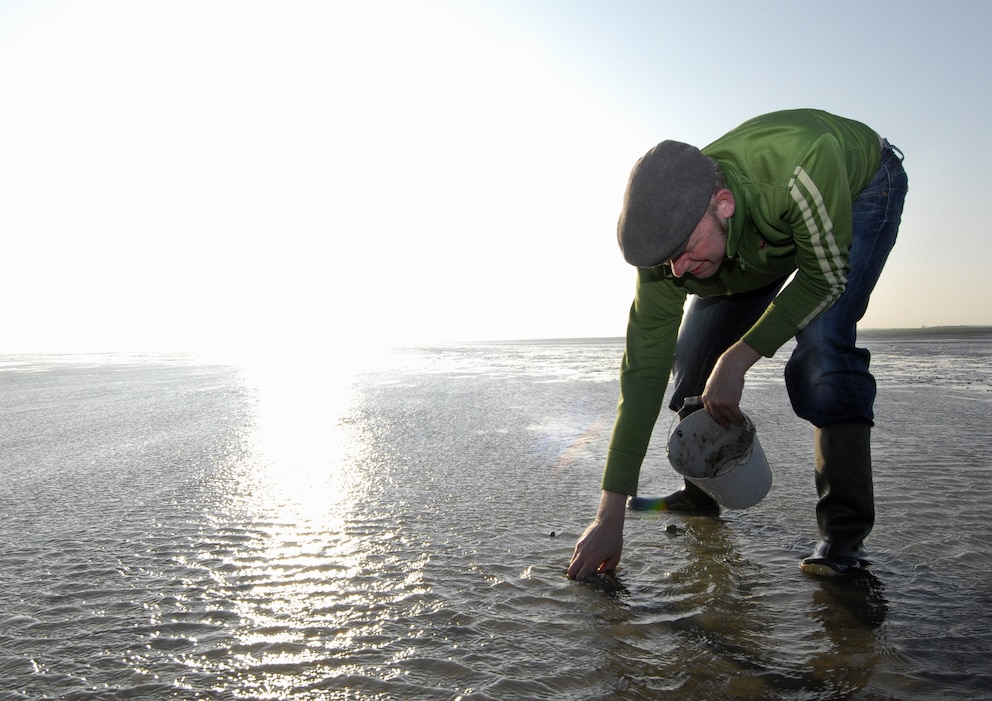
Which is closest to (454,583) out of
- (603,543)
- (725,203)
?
(603,543)

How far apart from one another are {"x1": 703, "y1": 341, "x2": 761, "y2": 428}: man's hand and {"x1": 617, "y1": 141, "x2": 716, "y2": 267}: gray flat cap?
1.41 ft

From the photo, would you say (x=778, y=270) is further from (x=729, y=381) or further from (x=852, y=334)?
(x=729, y=381)

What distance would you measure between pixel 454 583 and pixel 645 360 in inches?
36.0

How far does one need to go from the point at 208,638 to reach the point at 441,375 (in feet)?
31.7

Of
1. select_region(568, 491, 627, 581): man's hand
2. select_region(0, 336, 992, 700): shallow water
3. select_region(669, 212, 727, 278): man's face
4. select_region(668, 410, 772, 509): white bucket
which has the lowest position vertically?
select_region(0, 336, 992, 700): shallow water

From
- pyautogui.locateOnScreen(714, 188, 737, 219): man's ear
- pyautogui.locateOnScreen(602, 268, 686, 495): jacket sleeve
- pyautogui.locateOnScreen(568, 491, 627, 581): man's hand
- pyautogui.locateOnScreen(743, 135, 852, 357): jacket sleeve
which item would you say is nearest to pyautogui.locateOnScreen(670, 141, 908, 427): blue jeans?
pyautogui.locateOnScreen(743, 135, 852, 357): jacket sleeve

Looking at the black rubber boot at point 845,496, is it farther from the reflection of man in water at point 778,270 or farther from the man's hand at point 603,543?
the man's hand at point 603,543

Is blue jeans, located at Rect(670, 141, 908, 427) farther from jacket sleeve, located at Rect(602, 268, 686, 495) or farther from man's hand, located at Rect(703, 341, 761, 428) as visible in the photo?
jacket sleeve, located at Rect(602, 268, 686, 495)

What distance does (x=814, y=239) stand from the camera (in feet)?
6.00

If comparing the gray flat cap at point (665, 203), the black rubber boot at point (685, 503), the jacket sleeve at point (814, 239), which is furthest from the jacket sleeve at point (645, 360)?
the black rubber boot at point (685, 503)

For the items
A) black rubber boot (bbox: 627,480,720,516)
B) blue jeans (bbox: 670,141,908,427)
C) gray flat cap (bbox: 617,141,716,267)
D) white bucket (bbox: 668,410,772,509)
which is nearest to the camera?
gray flat cap (bbox: 617,141,716,267)

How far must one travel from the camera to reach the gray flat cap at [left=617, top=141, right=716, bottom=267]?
1.71m

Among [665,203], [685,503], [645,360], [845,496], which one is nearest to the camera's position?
[665,203]

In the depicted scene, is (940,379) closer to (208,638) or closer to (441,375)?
(441,375)
